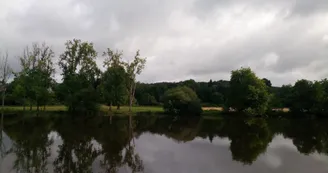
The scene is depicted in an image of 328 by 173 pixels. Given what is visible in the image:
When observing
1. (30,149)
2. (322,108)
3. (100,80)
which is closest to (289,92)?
(322,108)

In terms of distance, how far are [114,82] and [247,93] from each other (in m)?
29.2

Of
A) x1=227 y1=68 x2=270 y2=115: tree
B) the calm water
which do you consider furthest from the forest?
the calm water

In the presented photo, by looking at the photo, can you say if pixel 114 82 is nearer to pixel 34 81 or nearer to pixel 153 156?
pixel 34 81

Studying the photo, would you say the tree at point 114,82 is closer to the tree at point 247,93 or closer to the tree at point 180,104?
the tree at point 180,104

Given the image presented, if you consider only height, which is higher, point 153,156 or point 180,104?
point 180,104

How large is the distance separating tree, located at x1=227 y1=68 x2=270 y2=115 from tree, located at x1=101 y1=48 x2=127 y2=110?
80.7 ft

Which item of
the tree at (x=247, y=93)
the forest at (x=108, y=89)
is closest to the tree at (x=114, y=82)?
the forest at (x=108, y=89)

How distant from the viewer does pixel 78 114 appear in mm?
54875

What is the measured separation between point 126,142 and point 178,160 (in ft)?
23.8

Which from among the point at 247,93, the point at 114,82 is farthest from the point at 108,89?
the point at 247,93

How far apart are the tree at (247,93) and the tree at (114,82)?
24.6 meters

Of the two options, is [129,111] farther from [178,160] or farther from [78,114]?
[178,160]

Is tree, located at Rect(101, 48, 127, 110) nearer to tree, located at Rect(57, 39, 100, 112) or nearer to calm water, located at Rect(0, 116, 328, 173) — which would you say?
tree, located at Rect(57, 39, 100, 112)

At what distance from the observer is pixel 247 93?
62094 mm
